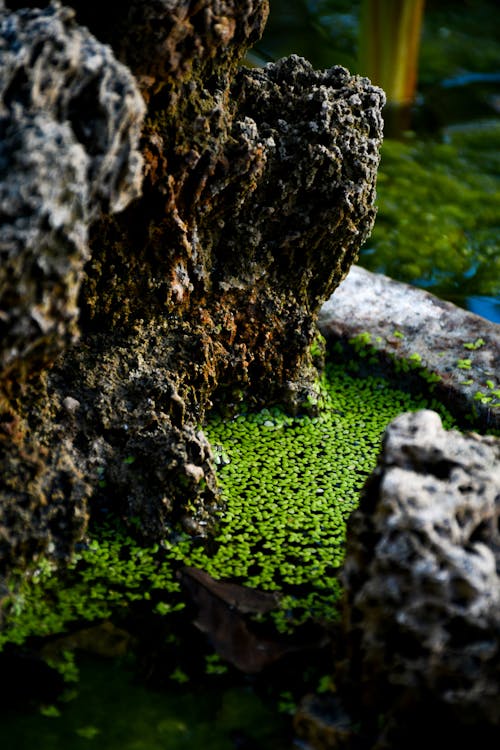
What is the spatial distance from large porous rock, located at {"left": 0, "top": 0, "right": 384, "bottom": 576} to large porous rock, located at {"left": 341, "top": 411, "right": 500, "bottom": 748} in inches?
26.3

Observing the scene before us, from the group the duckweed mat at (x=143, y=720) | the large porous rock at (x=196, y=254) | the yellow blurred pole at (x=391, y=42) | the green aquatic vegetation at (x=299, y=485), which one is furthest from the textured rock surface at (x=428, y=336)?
the yellow blurred pole at (x=391, y=42)

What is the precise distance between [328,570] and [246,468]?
0.45m

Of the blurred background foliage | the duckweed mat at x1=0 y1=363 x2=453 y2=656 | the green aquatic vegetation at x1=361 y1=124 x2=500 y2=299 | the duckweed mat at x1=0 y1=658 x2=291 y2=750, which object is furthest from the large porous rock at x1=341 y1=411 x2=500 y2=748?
the green aquatic vegetation at x1=361 y1=124 x2=500 y2=299

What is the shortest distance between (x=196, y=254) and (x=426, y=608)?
117 cm

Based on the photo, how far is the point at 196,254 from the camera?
2.25m

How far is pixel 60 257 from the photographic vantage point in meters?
1.54

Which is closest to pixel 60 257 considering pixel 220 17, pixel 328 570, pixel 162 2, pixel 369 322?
pixel 162 2

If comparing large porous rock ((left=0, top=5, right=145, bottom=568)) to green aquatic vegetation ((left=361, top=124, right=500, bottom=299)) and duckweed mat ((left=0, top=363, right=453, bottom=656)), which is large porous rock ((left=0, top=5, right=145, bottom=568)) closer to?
duckweed mat ((left=0, top=363, right=453, bottom=656))

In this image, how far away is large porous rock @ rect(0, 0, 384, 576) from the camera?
1.94 metres

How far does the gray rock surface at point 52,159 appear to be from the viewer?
1471 millimetres

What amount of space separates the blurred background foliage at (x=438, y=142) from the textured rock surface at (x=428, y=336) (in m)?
0.66

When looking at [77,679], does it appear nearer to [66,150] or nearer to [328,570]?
[328,570]

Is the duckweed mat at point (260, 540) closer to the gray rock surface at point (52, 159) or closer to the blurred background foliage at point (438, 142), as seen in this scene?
the gray rock surface at point (52, 159)

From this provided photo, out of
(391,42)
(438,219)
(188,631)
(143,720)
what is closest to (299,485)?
(188,631)
